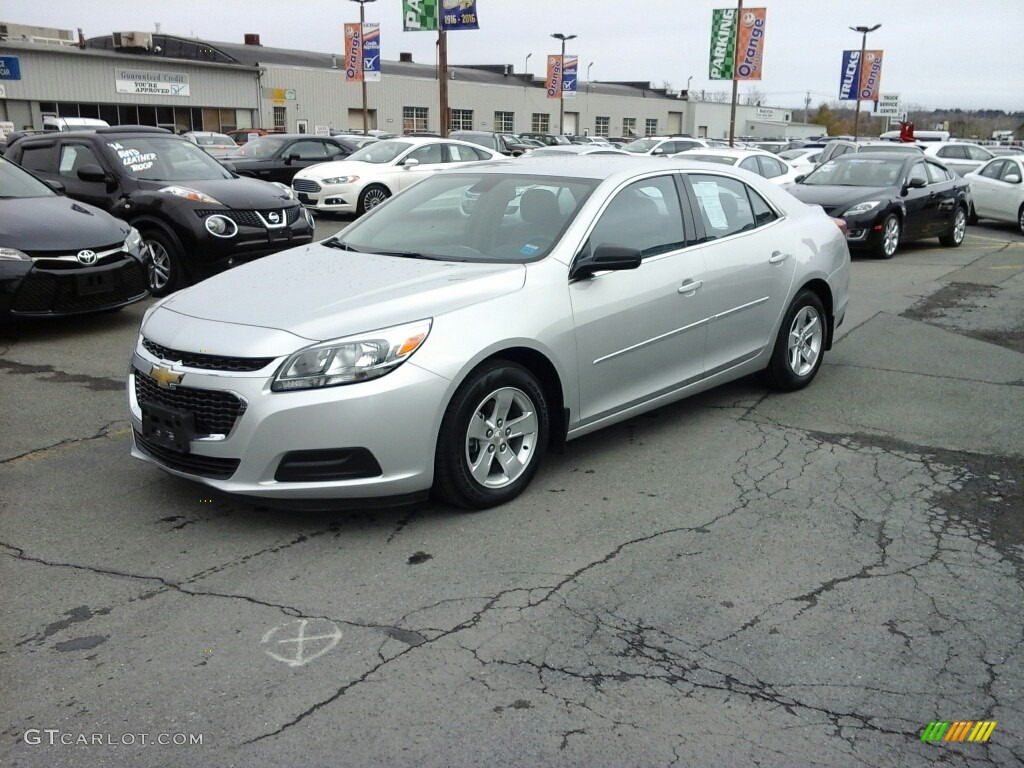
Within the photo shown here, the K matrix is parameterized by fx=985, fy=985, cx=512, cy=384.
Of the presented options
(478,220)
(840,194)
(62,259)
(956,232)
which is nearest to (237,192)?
(62,259)

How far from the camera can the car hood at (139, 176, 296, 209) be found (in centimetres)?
1030

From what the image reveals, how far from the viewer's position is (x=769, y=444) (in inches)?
225

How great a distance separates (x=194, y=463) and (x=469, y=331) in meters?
1.34

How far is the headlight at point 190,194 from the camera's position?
10.1 metres

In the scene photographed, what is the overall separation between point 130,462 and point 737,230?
3.81 meters

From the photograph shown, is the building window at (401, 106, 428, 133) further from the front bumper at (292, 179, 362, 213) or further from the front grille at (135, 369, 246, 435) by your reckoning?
the front grille at (135, 369, 246, 435)

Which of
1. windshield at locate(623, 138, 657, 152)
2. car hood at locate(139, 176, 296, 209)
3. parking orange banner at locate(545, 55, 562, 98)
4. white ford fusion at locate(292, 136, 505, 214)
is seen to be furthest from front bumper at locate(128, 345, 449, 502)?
parking orange banner at locate(545, 55, 562, 98)

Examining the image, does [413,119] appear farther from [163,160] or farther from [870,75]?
[163,160]

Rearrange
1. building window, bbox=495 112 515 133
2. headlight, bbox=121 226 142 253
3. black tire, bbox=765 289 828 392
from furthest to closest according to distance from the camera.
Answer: building window, bbox=495 112 515 133 → headlight, bbox=121 226 142 253 → black tire, bbox=765 289 828 392

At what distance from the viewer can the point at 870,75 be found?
1877 inches

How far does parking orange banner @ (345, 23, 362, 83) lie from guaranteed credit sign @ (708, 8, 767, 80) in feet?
44.4

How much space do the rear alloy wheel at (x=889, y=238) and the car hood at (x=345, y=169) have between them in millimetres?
9184

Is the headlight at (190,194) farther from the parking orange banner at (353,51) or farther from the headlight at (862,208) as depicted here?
the parking orange banner at (353,51)

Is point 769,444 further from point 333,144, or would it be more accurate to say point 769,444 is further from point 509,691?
point 333,144
